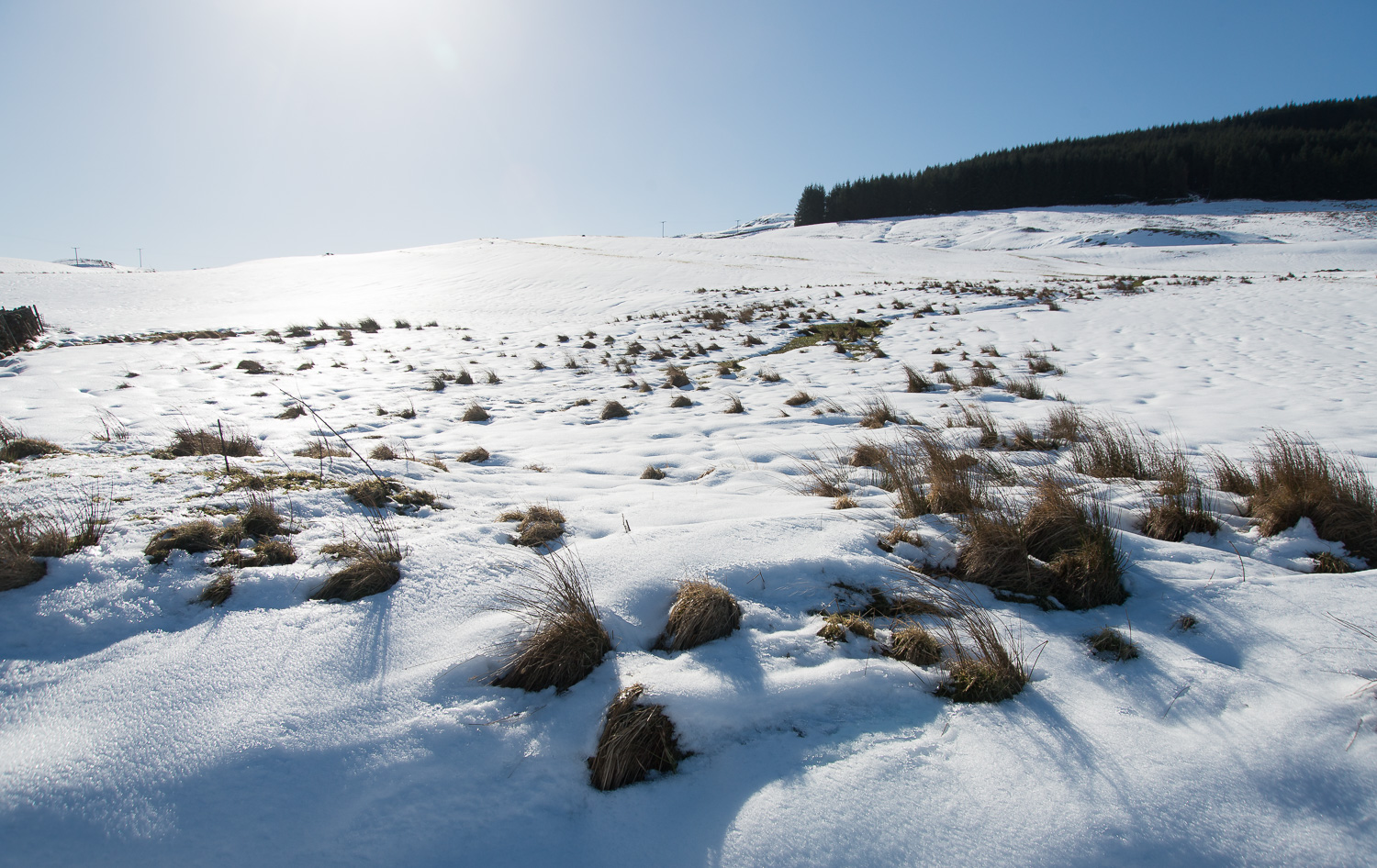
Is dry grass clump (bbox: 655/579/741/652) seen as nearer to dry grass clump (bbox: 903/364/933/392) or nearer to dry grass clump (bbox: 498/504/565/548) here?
dry grass clump (bbox: 498/504/565/548)

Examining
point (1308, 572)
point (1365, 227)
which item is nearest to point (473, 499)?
point (1308, 572)

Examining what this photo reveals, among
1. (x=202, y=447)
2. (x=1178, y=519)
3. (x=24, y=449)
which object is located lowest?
(x=1178, y=519)

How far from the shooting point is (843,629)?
2246mm

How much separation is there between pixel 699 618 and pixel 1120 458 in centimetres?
338

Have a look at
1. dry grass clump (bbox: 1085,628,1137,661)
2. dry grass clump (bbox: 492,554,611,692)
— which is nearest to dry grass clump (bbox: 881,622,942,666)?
dry grass clump (bbox: 1085,628,1137,661)

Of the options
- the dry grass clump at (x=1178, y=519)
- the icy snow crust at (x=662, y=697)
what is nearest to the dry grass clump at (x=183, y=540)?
the icy snow crust at (x=662, y=697)

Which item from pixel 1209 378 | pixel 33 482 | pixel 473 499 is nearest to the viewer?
pixel 33 482

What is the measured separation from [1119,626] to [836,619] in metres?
1.11

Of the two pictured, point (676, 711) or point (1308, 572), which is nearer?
point (676, 711)

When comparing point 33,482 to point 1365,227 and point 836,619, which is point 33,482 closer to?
point 836,619

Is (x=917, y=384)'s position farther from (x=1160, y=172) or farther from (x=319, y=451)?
(x=1160, y=172)

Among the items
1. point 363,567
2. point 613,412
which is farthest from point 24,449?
point 613,412

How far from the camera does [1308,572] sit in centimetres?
249

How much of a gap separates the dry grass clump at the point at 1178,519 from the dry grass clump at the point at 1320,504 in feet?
0.73
